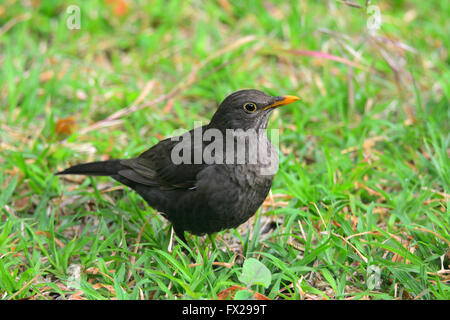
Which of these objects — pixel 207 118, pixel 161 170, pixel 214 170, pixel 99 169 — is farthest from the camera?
pixel 207 118

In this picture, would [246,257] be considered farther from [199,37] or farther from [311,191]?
[199,37]

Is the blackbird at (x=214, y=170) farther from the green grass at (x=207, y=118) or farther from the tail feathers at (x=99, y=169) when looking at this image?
the green grass at (x=207, y=118)

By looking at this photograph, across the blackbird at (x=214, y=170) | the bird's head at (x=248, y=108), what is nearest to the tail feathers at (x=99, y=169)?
the blackbird at (x=214, y=170)

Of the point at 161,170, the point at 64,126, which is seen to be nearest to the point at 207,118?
the point at 64,126

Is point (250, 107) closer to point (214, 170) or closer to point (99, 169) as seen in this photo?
point (214, 170)

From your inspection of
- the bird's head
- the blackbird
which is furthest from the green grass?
the bird's head
